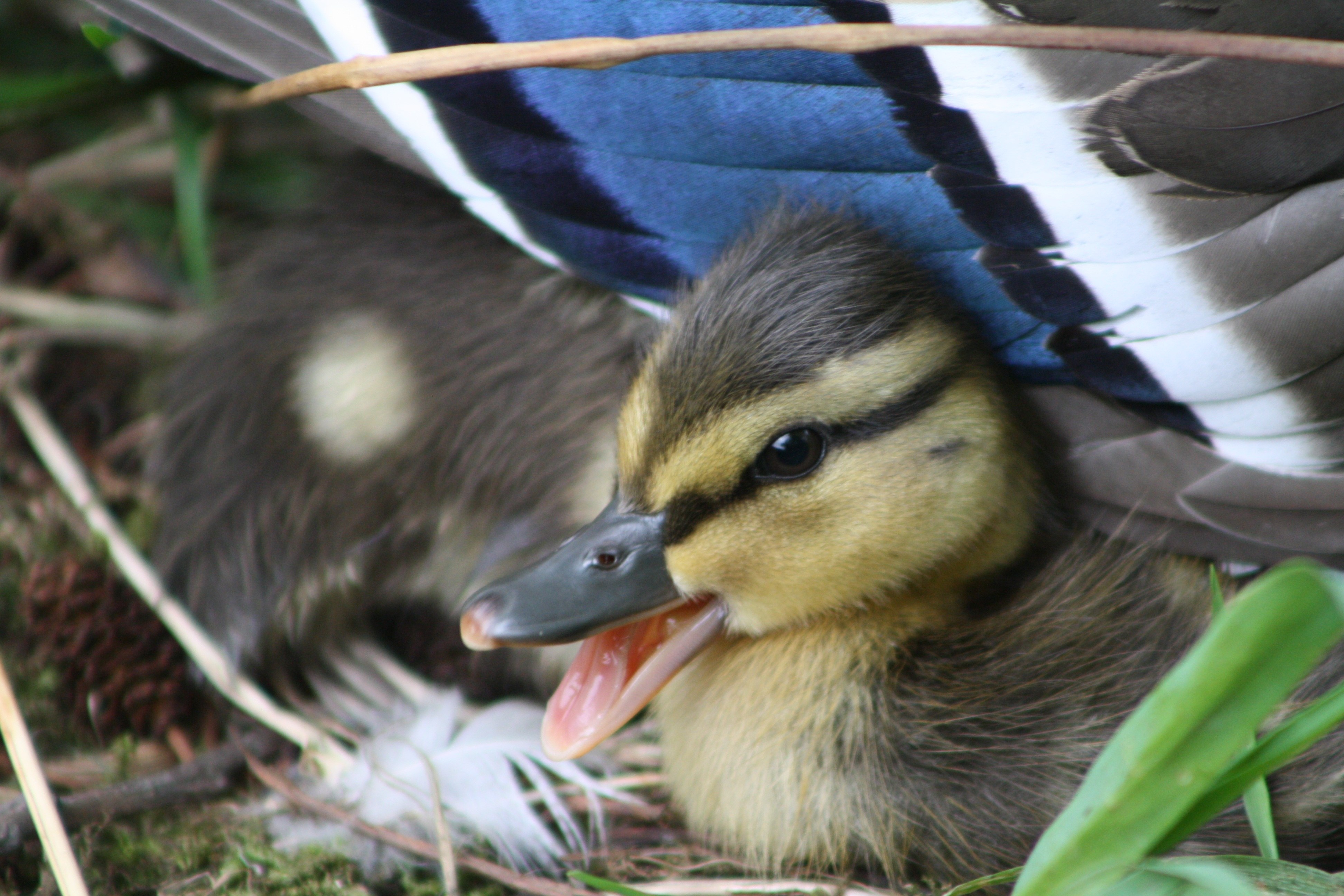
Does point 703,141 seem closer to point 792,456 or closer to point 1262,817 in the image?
point 792,456

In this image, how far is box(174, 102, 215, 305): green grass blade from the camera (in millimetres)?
1703

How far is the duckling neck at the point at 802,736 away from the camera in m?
1.19

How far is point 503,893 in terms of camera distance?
122cm

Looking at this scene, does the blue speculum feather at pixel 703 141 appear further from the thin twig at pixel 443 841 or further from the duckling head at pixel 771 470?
the thin twig at pixel 443 841

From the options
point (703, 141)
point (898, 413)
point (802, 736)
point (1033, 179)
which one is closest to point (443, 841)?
point (802, 736)

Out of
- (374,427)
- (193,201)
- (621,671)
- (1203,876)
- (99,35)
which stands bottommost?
(1203,876)

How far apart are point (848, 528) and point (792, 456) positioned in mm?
91

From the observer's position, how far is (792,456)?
1.11 metres

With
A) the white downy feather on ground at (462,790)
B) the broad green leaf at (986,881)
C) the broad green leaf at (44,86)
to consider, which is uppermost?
the broad green leaf at (44,86)

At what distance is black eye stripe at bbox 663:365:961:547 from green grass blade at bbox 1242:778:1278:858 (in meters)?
0.42

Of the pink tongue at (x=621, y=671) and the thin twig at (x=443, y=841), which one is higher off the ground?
the pink tongue at (x=621, y=671)

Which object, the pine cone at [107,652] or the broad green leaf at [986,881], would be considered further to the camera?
the pine cone at [107,652]

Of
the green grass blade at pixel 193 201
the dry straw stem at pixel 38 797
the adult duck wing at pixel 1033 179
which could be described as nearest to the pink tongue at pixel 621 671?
the adult duck wing at pixel 1033 179

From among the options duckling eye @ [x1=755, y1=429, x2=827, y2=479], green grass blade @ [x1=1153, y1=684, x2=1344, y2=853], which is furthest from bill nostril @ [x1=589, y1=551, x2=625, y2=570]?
green grass blade @ [x1=1153, y1=684, x2=1344, y2=853]
